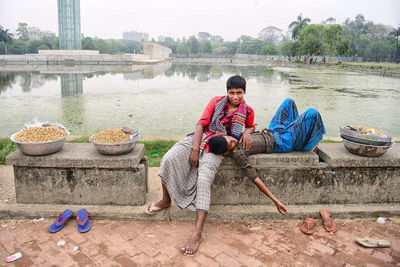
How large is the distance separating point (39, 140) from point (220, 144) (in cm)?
172

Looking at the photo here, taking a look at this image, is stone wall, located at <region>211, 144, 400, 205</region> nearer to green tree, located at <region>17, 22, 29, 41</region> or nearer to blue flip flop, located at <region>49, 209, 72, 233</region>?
blue flip flop, located at <region>49, 209, 72, 233</region>

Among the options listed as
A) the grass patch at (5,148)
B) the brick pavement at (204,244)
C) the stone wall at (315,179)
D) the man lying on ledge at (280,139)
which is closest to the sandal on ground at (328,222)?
the brick pavement at (204,244)

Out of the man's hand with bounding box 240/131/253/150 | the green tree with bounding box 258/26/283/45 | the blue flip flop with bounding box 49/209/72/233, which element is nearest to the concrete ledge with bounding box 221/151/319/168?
the man's hand with bounding box 240/131/253/150

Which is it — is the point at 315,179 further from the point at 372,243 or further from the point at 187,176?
the point at 187,176

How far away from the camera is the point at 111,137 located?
306cm

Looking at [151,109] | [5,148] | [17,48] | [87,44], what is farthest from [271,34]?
[5,148]

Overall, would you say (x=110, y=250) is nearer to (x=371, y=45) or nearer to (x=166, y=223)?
(x=166, y=223)

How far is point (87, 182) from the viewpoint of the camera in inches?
121

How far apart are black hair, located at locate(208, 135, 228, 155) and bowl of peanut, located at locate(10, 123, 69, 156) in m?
1.49

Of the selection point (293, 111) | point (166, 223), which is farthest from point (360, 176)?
point (166, 223)

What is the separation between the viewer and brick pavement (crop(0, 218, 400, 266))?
2471 mm

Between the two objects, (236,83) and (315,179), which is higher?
(236,83)

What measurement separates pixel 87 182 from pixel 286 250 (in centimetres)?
196

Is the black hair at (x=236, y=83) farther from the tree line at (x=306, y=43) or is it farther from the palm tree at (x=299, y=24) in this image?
the palm tree at (x=299, y=24)
